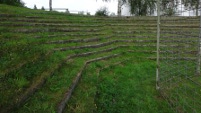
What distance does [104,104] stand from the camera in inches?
155

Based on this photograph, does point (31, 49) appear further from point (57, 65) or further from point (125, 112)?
point (125, 112)

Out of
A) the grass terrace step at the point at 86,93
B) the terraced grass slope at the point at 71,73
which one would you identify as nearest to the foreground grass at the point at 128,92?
the terraced grass slope at the point at 71,73

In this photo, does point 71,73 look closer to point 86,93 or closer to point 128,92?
point 86,93

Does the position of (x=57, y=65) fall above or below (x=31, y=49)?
below

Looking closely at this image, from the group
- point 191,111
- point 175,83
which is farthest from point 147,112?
point 175,83

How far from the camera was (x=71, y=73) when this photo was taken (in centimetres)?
448

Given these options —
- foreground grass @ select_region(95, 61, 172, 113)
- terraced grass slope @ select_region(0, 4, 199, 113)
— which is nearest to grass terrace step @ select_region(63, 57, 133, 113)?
terraced grass slope @ select_region(0, 4, 199, 113)

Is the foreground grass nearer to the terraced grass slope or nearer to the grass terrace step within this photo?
the terraced grass slope

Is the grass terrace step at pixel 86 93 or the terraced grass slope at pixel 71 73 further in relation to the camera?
the grass terrace step at pixel 86 93

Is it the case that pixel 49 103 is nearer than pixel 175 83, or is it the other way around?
pixel 49 103

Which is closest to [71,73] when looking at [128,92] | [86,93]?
[86,93]

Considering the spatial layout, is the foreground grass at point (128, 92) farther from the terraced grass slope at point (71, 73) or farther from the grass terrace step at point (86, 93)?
the grass terrace step at point (86, 93)

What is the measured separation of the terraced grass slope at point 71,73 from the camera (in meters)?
3.19

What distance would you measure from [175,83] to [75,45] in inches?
158
